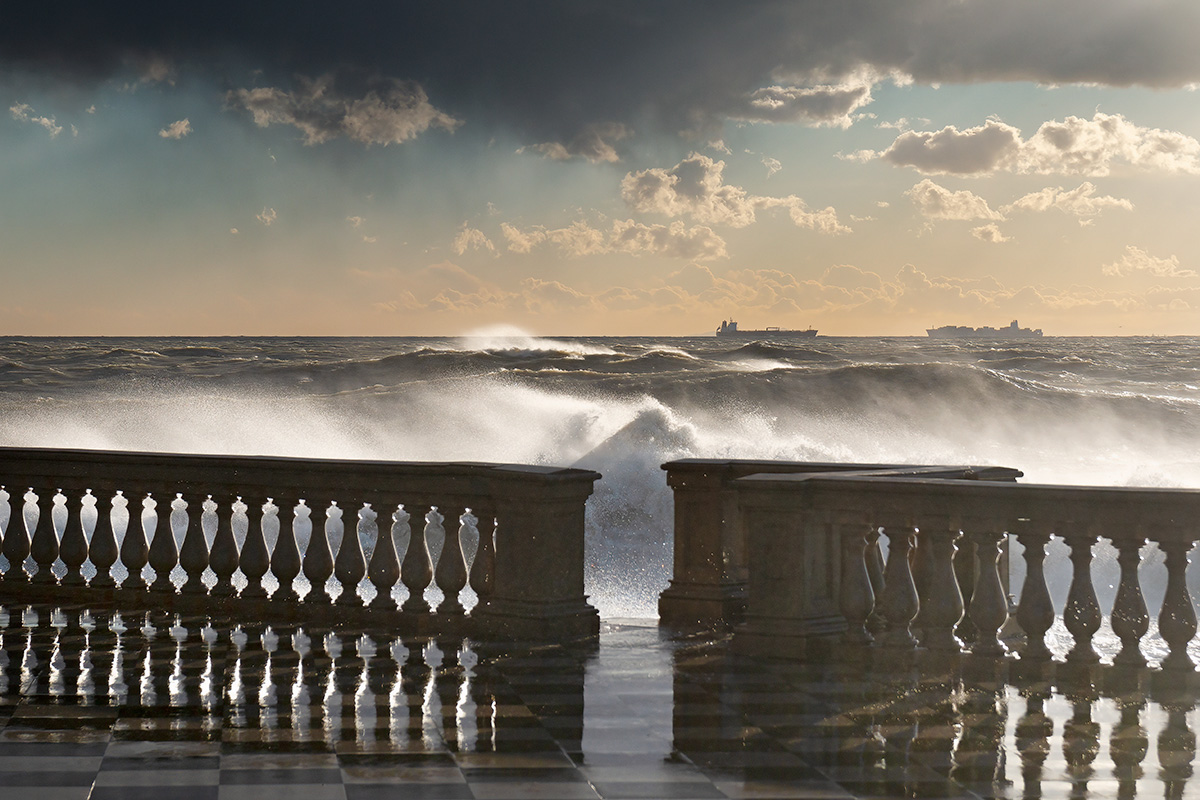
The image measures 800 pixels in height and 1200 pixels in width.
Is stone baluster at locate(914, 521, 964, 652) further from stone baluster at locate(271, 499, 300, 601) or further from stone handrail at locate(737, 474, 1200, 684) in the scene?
stone baluster at locate(271, 499, 300, 601)

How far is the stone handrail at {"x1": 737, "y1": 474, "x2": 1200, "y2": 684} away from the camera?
20.7 ft

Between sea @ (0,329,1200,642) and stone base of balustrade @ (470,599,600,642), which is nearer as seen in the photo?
stone base of balustrade @ (470,599,600,642)

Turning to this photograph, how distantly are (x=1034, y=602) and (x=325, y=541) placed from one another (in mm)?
4334

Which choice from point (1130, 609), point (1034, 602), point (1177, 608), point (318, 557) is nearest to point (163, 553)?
point (318, 557)

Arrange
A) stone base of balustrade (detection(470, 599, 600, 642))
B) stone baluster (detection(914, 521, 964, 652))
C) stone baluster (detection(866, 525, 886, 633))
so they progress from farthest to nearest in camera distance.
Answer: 1. stone base of balustrade (detection(470, 599, 600, 642))
2. stone baluster (detection(866, 525, 886, 633))
3. stone baluster (detection(914, 521, 964, 652))

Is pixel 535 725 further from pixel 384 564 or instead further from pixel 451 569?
pixel 384 564

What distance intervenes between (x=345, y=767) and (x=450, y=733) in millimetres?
662

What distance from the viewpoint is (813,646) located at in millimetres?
7148

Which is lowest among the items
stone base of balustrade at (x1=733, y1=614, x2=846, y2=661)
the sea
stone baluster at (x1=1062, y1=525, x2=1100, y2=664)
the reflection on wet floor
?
the reflection on wet floor

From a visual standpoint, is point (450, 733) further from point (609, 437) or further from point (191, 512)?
point (609, 437)

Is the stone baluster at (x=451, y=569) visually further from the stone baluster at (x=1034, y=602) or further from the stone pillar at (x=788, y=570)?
the stone baluster at (x=1034, y=602)

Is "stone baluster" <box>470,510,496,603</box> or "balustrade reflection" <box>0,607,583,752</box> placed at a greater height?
"stone baluster" <box>470,510,496,603</box>

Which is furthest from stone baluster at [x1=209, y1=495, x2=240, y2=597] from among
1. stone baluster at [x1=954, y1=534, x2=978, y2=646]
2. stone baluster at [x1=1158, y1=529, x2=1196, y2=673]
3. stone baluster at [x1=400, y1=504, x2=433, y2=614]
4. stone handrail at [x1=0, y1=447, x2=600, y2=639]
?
stone baluster at [x1=1158, y1=529, x2=1196, y2=673]

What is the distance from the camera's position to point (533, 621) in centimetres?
776
